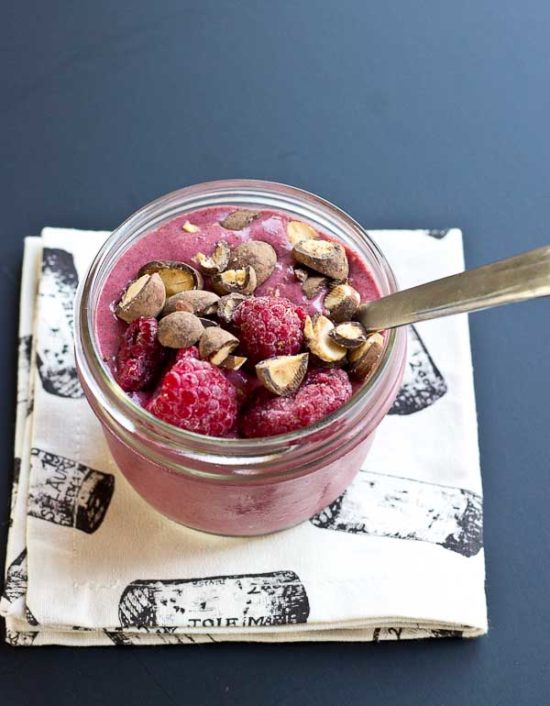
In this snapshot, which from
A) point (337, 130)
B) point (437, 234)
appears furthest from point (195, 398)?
point (337, 130)

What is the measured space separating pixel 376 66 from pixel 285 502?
0.96 meters

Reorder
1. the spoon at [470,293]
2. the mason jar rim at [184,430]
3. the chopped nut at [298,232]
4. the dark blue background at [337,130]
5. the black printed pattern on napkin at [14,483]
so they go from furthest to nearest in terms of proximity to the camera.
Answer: the dark blue background at [337,130]
the black printed pattern on napkin at [14,483]
the chopped nut at [298,232]
the mason jar rim at [184,430]
the spoon at [470,293]

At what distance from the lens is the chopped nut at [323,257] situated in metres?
1.25

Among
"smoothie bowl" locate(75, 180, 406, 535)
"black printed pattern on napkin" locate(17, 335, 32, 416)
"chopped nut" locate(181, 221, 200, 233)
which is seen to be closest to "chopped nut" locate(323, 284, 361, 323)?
"smoothie bowl" locate(75, 180, 406, 535)

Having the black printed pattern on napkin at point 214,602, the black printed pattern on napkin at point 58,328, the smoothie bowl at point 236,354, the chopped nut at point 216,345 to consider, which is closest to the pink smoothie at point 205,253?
the smoothie bowl at point 236,354

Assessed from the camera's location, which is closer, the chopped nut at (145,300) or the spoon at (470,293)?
the spoon at (470,293)

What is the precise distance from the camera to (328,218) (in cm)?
134

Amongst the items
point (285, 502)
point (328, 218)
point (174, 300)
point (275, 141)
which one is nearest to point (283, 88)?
point (275, 141)

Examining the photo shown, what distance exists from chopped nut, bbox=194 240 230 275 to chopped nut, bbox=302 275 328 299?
0.11 metres

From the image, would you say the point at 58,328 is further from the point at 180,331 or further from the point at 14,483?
the point at 180,331

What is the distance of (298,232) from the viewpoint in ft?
4.31

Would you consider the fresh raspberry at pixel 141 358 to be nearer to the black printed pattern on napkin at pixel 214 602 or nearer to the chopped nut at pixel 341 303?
the chopped nut at pixel 341 303

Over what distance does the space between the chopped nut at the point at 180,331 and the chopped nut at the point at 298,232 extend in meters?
0.21

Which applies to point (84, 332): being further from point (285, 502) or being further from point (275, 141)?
point (275, 141)
